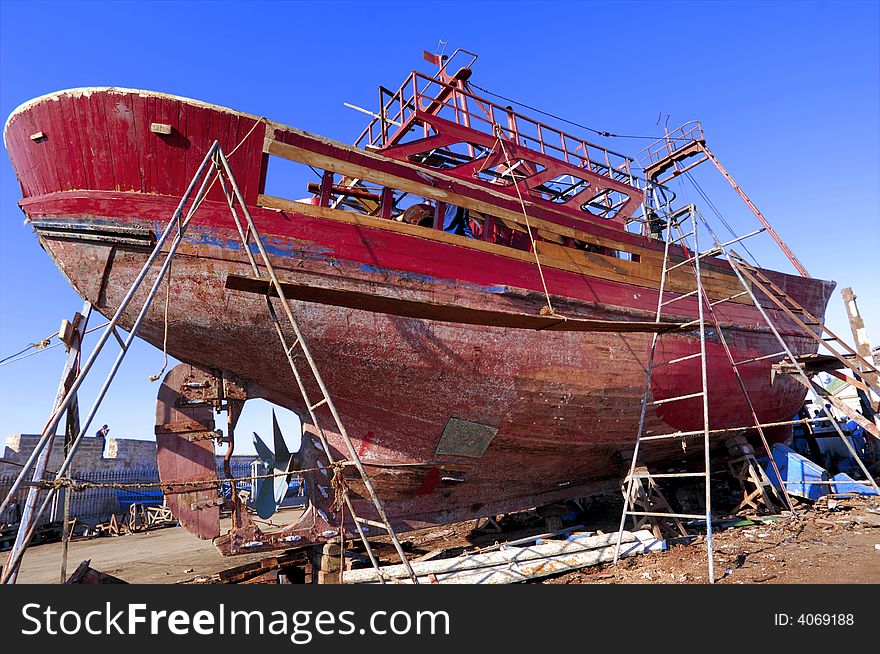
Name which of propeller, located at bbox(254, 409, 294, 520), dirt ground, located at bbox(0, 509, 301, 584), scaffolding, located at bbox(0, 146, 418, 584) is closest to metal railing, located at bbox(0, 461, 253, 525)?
dirt ground, located at bbox(0, 509, 301, 584)

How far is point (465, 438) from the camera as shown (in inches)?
279

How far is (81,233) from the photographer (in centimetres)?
565

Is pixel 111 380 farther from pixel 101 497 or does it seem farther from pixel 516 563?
pixel 101 497

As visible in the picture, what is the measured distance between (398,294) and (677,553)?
496 cm

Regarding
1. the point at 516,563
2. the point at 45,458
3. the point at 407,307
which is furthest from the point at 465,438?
the point at 45,458

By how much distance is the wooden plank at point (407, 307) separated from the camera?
16.2 ft

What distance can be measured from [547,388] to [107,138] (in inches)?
237

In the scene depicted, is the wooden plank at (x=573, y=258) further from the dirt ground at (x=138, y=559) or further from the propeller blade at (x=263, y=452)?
the propeller blade at (x=263, y=452)

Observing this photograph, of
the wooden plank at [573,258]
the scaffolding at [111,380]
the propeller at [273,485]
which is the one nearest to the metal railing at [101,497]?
the propeller at [273,485]

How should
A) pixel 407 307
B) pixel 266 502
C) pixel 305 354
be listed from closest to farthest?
pixel 305 354 → pixel 407 307 → pixel 266 502

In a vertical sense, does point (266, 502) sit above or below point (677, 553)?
above

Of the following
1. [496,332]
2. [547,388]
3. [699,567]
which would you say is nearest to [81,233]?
[496,332]

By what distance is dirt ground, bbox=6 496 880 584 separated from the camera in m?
5.91

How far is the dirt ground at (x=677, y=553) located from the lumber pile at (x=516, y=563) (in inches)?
5.5
